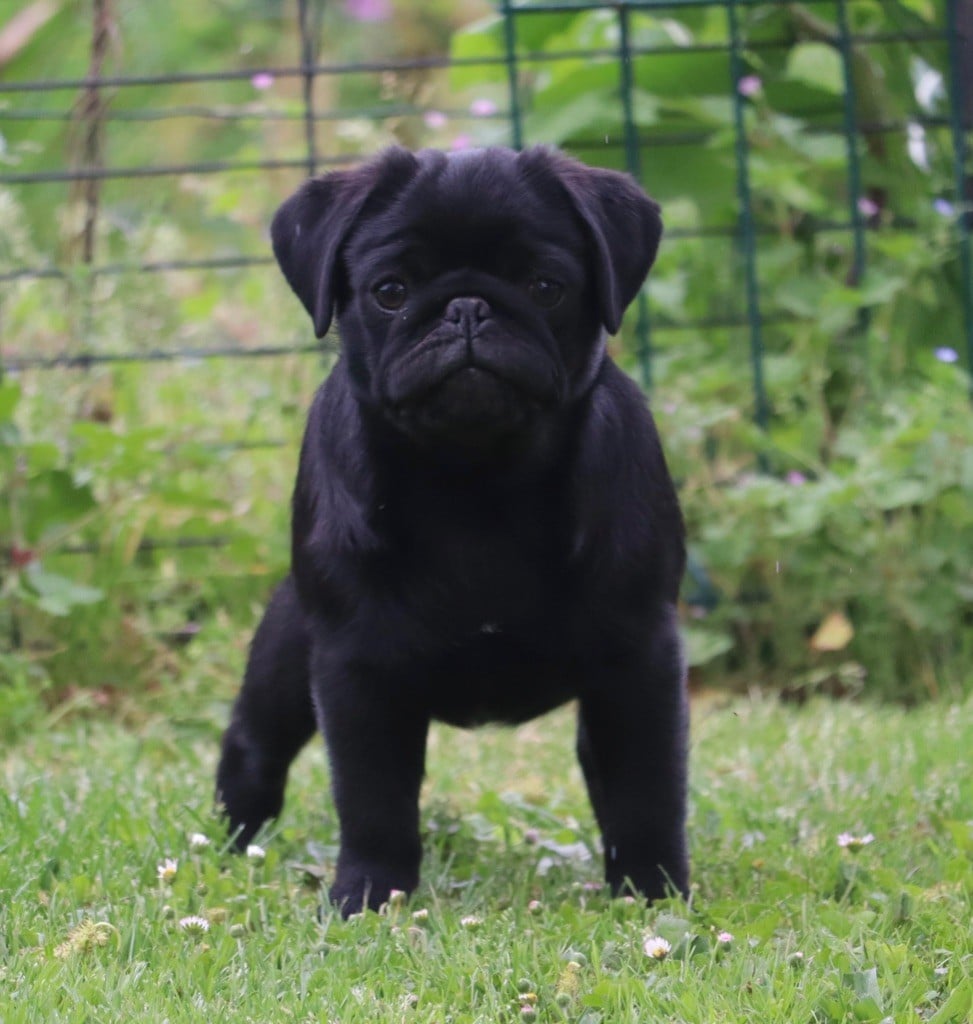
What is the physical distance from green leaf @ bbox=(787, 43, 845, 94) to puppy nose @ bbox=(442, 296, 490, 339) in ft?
10.4

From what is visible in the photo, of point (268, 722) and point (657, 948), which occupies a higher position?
point (657, 948)

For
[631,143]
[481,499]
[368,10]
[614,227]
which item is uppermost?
[614,227]

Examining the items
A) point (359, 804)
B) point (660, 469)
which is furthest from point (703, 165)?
point (359, 804)

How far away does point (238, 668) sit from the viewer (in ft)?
14.4

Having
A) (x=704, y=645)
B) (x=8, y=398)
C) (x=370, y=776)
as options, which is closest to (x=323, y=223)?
(x=370, y=776)

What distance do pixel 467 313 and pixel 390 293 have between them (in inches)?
6.0

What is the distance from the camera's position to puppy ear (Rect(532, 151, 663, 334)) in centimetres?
249

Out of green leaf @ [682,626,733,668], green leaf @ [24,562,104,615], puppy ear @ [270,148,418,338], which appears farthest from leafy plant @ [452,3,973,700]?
puppy ear @ [270,148,418,338]

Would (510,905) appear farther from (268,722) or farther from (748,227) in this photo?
(748,227)

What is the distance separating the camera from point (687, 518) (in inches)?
186

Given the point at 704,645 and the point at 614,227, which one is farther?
the point at 704,645

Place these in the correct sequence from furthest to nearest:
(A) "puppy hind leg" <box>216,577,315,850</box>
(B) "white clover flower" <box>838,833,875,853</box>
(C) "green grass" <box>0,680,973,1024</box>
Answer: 1. (A) "puppy hind leg" <box>216,577,315,850</box>
2. (B) "white clover flower" <box>838,833,875,853</box>
3. (C) "green grass" <box>0,680,973,1024</box>

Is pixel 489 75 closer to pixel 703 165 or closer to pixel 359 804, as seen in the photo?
pixel 703 165

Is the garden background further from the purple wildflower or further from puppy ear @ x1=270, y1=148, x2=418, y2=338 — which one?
the purple wildflower
